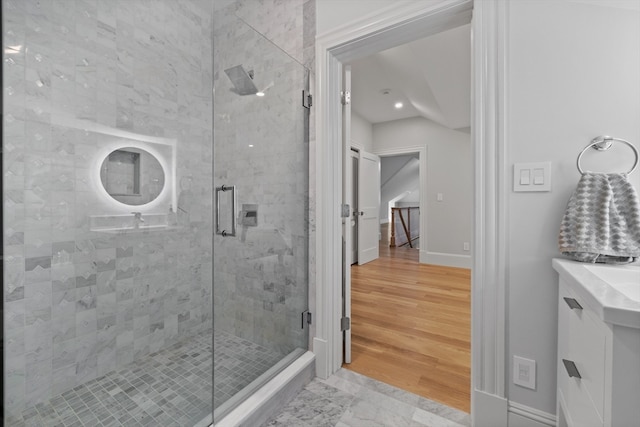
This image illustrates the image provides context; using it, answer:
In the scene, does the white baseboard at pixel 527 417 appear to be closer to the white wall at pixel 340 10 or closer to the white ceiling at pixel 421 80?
the white wall at pixel 340 10

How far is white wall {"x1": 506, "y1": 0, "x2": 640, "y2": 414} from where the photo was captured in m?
1.00

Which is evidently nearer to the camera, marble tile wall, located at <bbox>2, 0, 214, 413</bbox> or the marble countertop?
the marble countertop

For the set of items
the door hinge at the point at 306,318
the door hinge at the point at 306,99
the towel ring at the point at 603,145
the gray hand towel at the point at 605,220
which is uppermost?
the door hinge at the point at 306,99

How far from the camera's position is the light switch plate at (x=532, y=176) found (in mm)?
1101

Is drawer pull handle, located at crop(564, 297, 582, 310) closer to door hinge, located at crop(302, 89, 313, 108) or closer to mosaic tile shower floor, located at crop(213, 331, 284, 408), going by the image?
mosaic tile shower floor, located at crop(213, 331, 284, 408)

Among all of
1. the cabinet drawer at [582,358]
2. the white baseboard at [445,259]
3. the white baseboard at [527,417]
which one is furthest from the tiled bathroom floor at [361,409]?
the white baseboard at [445,259]

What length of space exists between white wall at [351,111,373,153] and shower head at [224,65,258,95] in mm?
3095

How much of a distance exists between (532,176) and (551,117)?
0.24 metres

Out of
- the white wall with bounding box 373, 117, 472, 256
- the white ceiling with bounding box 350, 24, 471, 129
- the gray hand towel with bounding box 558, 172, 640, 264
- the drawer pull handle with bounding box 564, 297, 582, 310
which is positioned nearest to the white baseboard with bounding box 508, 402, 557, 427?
the drawer pull handle with bounding box 564, 297, 582, 310

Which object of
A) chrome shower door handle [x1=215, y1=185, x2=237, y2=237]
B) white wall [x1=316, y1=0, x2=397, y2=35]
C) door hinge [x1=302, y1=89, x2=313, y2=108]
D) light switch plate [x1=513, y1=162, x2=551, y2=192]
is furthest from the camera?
door hinge [x1=302, y1=89, x2=313, y2=108]

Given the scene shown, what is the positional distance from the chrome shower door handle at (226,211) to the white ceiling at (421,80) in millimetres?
2055

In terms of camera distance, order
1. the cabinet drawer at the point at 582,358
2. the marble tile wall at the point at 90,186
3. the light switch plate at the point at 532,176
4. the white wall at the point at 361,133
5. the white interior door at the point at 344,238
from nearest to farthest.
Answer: the cabinet drawer at the point at 582,358 → the light switch plate at the point at 532,176 → the marble tile wall at the point at 90,186 → the white interior door at the point at 344,238 → the white wall at the point at 361,133

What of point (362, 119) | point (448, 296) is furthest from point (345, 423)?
point (362, 119)

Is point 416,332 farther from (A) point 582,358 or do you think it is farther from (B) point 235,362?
(A) point 582,358
